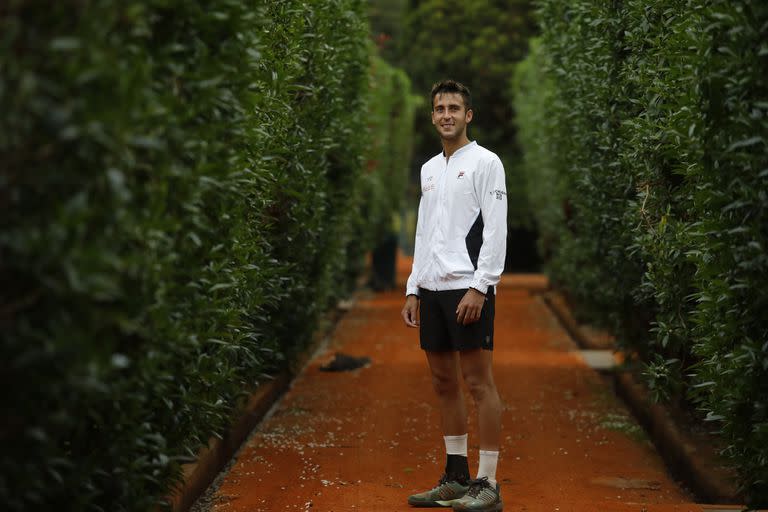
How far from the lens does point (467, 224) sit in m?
6.24

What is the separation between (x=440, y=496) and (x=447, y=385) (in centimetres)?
60

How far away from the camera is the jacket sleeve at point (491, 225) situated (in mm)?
6059

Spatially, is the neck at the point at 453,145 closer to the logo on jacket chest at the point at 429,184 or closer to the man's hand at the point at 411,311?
the logo on jacket chest at the point at 429,184

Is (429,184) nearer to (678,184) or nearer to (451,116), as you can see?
(451,116)

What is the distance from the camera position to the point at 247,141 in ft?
19.7

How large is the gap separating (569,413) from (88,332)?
6747mm

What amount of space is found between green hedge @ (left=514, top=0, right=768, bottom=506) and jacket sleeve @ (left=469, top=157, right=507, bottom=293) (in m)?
0.94

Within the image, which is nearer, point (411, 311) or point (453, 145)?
point (453, 145)

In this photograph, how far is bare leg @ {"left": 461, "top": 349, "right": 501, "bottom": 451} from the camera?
20.2 feet

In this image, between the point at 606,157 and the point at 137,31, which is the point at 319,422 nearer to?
the point at 606,157

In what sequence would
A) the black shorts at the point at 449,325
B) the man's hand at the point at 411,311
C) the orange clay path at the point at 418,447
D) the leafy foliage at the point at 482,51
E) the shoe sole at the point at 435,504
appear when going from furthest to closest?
the leafy foliage at the point at 482,51
the orange clay path at the point at 418,447
the man's hand at the point at 411,311
the shoe sole at the point at 435,504
the black shorts at the point at 449,325

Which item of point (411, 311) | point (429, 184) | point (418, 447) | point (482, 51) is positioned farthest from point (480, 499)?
point (482, 51)

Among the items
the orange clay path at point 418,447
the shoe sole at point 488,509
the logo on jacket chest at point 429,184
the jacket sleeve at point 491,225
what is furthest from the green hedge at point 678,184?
the logo on jacket chest at point 429,184

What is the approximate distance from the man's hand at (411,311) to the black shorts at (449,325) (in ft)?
0.28
